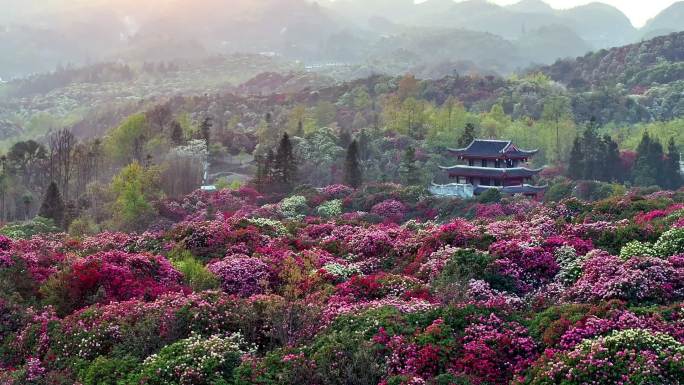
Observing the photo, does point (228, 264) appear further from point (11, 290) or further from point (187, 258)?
point (11, 290)

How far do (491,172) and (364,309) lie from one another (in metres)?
37.4

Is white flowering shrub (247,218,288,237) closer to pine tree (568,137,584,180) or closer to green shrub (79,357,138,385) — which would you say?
green shrub (79,357,138,385)

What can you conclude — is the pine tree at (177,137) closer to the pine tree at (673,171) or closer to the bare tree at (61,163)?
the bare tree at (61,163)

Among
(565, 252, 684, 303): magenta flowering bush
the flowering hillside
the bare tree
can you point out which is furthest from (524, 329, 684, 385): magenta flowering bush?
the bare tree

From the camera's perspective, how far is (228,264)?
75.9 ft

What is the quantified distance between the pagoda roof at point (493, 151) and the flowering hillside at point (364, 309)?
2548 centimetres

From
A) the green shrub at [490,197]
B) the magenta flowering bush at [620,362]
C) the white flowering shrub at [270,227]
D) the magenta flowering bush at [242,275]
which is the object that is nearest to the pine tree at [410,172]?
the green shrub at [490,197]

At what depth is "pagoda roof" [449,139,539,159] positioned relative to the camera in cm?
5366

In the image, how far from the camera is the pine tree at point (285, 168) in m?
58.0

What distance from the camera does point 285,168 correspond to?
192 ft

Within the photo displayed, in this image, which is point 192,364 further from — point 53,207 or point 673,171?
point 673,171

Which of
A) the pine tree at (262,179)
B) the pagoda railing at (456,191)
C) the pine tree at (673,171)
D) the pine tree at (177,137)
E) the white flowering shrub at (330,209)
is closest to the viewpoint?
the white flowering shrub at (330,209)

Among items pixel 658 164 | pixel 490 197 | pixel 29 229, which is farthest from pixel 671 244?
pixel 658 164

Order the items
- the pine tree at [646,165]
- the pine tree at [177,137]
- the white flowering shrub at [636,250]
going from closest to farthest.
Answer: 1. the white flowering shrub at [636,250]
2. the pine tree at [646,165]
3. the pine tree at [177,137]
